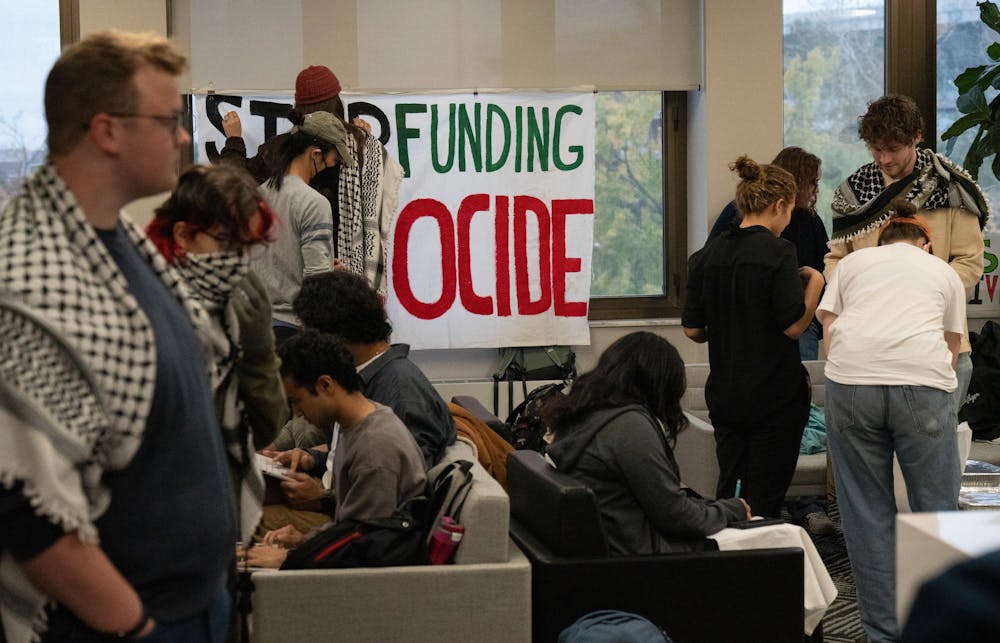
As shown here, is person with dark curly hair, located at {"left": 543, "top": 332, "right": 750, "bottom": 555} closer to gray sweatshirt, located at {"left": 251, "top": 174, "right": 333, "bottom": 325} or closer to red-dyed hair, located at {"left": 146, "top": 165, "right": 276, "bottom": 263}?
gray sweatshirt, located at {"left": 251, "top": 174, "right": 333, "bottom": 325}

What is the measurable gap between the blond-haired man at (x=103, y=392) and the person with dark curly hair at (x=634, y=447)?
1736 millimetres

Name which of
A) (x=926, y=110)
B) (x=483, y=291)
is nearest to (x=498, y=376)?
(x=483, y=291)

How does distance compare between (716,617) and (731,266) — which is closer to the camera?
(716,617)

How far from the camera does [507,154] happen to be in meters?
6.19

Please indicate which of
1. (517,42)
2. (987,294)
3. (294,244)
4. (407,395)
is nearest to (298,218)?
(294,244)

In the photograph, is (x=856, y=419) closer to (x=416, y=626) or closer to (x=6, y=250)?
(x=416, y=626)

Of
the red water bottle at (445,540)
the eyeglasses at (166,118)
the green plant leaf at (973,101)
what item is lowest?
the red water bottle at (445,540)

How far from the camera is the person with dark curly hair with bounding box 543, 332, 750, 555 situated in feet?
10.5

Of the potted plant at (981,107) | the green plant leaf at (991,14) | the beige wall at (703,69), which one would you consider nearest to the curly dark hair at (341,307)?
the beige wall at (703,69)

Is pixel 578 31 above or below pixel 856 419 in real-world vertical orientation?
above

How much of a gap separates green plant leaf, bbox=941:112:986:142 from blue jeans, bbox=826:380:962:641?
2.90m

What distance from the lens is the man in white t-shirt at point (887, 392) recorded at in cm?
354

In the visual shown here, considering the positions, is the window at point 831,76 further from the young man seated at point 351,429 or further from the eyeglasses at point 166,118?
the eyeglasses at point 166,118

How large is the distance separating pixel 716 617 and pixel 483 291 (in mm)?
3199
